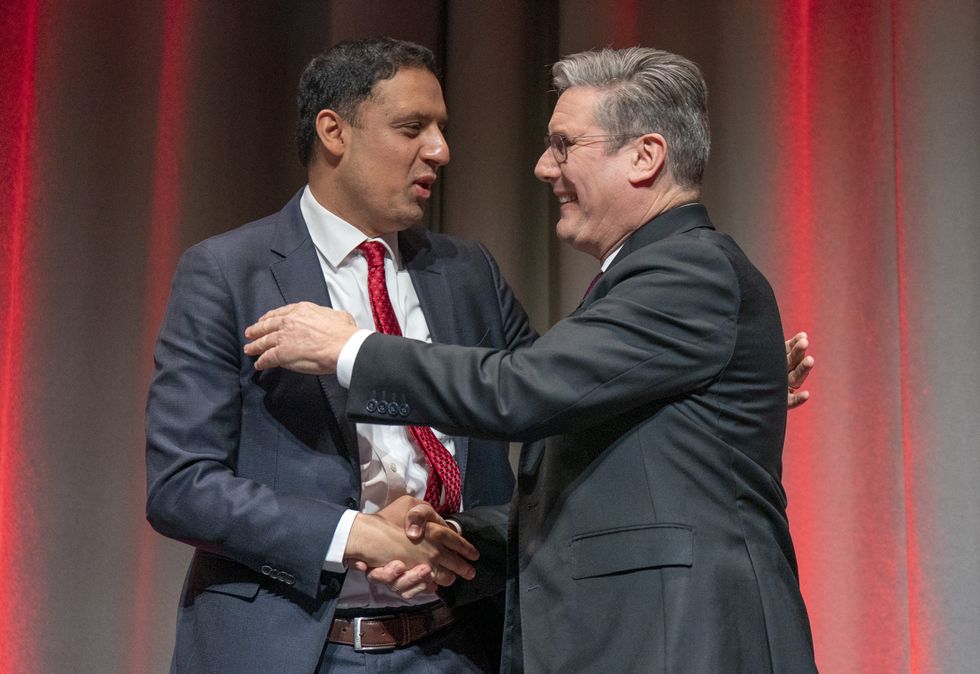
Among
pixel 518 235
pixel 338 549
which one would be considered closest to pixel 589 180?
pixel 338 549

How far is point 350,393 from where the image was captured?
5.58 feet

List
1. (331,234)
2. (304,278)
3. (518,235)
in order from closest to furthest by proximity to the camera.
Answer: (304,278) < (331,234) < (518,235)

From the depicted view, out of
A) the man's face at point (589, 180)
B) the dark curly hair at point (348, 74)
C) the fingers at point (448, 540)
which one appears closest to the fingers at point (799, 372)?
the man's face at point (589, 180)

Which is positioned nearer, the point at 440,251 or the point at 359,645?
the point at 359,645

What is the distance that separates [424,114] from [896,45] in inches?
52.2

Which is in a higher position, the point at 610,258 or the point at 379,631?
the point at 610,258

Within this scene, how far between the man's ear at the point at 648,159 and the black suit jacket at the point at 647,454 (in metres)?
0.16

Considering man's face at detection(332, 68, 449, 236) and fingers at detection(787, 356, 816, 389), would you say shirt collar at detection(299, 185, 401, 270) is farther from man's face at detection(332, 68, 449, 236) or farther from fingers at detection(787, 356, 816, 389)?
fingers at detection(787, 356, 816, 389)

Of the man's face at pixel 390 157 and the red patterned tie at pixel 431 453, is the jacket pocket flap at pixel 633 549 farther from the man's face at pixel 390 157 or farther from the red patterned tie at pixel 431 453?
the man's face at pixel 390 157

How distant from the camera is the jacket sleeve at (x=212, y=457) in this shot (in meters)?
1.83

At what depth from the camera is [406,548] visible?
6.13 ft

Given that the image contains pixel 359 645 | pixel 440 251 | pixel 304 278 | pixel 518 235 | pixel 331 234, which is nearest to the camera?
pixel 359 645

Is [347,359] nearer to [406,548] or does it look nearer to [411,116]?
[406,548]

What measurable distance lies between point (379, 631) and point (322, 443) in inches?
13.0
